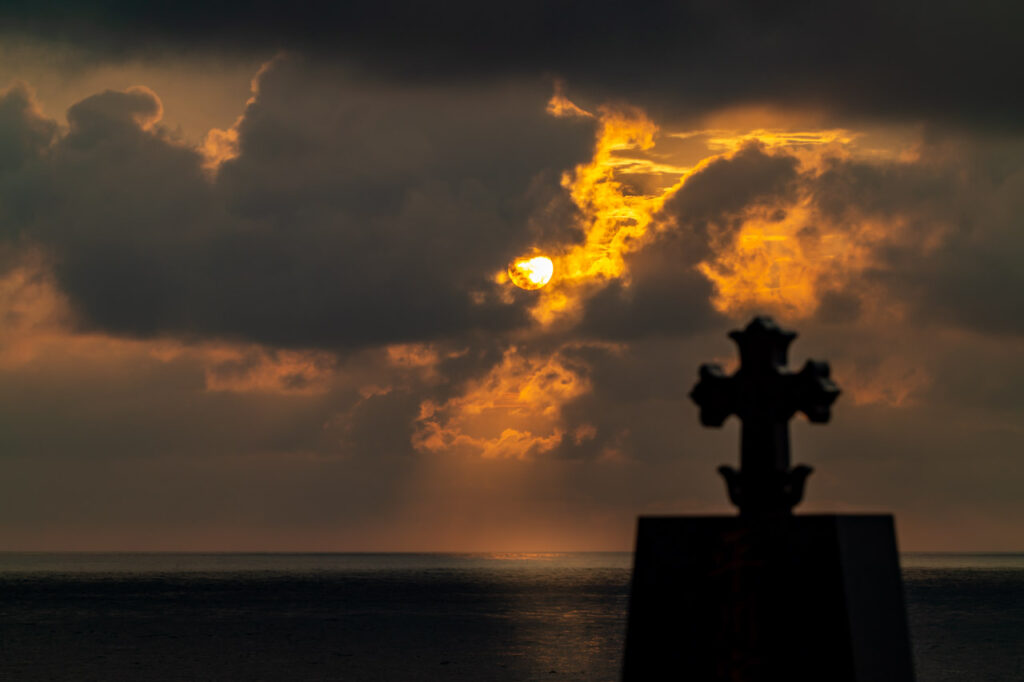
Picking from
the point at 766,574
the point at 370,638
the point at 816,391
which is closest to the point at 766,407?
the point at 816,391

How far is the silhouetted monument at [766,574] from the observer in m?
10.2

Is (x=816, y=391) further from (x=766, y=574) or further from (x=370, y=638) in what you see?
(x=370, y=638)

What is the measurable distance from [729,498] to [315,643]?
58455 mm

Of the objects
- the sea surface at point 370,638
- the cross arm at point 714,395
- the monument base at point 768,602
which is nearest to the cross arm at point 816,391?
the cross arm at point 714,395

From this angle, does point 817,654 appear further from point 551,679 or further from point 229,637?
point 229,637

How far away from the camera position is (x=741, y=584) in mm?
10602

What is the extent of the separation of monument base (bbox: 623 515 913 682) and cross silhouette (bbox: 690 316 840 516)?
439mm

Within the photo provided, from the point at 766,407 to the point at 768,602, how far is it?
69.7 inches

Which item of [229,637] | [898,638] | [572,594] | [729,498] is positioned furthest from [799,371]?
[572,594]

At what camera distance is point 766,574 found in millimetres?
10469

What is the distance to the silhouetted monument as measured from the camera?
10.2 metres

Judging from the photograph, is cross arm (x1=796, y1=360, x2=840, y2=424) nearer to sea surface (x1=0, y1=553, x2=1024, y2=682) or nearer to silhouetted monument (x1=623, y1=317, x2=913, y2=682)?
silhouetted monument (x1=623, y1=317, x2=913, y2=682)

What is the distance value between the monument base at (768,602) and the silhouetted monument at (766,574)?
10mm

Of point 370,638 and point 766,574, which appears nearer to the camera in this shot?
point 766,574
